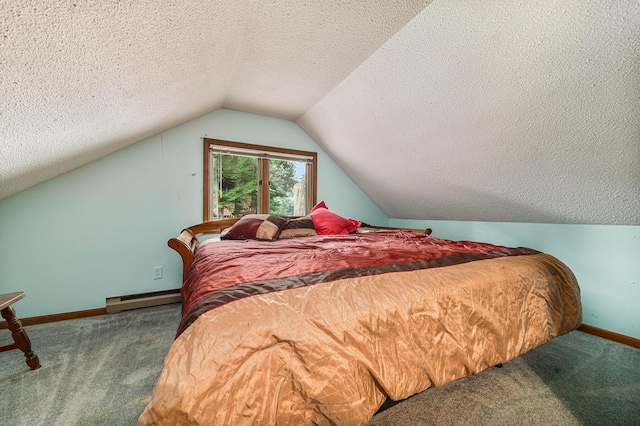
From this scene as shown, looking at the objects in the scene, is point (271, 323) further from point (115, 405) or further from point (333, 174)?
point (333, 174)

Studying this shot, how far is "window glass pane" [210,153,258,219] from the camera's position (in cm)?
294

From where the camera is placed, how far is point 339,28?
156 centimetres

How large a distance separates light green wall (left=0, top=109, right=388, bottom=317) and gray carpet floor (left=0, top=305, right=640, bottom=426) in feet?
1.46

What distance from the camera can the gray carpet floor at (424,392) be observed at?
3.73 feet

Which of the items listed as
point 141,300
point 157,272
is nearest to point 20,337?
point 141,300

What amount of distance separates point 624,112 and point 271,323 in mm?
2020

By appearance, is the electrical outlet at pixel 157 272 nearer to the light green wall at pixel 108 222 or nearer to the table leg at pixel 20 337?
the light green wall at pixel 108 222

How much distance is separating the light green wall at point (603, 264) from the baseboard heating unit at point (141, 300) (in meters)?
3.70

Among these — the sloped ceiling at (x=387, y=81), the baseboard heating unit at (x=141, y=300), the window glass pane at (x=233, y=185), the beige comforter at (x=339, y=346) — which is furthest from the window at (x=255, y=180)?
the beige comforter at (x=339, y=346)

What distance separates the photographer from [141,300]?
2410mm

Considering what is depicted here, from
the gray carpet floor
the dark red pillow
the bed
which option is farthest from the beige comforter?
the dark red pillow

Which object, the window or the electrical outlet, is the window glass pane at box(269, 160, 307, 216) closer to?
the window

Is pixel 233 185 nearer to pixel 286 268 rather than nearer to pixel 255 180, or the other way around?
pixel 255 180

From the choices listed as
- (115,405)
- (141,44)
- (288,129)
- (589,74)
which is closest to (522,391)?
(589,74)
